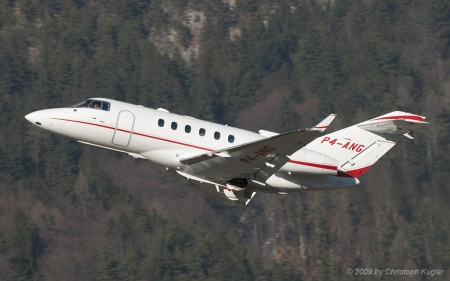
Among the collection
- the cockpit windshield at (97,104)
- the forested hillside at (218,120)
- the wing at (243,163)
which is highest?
the cockpit windshield at (97,104)

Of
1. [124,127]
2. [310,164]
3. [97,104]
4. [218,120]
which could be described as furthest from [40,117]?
[218,120]

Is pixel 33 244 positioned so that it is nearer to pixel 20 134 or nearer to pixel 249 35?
pixel 20 134

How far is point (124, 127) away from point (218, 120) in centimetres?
6356

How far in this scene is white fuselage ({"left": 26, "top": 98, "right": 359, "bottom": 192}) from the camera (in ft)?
107

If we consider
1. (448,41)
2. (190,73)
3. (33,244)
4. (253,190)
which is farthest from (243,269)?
(448,41)

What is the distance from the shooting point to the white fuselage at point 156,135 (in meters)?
32.7

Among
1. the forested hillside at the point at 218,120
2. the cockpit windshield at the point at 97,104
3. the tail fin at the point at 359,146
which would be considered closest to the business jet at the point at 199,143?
the cockpit windshield at the point at 97,104

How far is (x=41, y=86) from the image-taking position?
321ft

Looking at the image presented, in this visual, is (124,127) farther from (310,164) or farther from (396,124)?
(396,124)

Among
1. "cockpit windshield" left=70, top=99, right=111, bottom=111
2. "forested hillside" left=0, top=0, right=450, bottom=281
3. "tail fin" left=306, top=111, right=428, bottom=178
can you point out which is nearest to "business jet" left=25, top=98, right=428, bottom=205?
"cockpit windshield" left=70, top=99, right=111, bottom=111

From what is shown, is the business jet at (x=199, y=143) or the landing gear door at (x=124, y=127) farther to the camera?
the landing gear door at (x=124, y=127)

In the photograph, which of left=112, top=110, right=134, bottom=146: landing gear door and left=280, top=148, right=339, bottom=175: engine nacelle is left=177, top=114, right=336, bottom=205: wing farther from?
left=112, top=110, right=134, bottom=146: landing gear door

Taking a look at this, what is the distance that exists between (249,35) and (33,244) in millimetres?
46330

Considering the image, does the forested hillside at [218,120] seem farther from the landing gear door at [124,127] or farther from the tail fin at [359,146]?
the landing gear door at [124,127]
